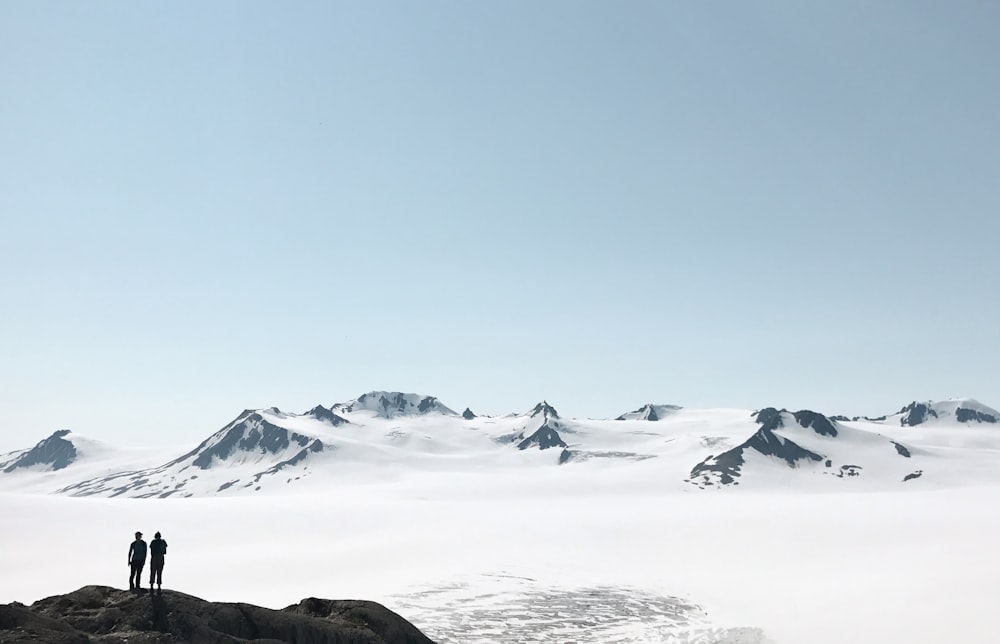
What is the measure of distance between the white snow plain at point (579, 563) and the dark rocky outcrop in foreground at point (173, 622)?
21.8m

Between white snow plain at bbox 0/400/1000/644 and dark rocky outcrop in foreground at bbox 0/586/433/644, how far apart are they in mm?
21807

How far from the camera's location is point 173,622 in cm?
2005

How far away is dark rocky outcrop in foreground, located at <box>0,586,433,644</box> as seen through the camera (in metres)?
18.3

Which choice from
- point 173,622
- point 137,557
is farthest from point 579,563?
point 173,622

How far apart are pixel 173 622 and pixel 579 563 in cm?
6520

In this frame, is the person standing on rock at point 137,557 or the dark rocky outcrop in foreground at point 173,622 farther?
the person standing on rock at point 137,557

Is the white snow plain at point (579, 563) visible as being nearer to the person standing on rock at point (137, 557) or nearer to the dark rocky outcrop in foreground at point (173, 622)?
the dark rocky outcrop in foreground at point (173, 622)

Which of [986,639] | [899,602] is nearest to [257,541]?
[899,602]

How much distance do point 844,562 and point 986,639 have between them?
34580 millimetres

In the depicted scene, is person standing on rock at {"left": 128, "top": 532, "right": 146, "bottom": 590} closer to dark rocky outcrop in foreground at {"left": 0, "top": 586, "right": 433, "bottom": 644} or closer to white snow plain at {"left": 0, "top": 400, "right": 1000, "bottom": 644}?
dark rocky outcrop in foreground at {"left": 0, "top": 586, "right": 433, "bottom": 644}

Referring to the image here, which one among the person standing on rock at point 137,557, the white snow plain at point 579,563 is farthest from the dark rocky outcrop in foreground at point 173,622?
the white snow plain at point 579,563

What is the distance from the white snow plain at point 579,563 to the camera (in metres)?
49.2

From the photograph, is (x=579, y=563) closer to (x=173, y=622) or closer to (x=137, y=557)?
(x=137, y=557)

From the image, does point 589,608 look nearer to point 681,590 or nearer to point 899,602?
point 681,590
